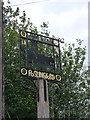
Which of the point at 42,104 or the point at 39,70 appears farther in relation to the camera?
the point at 39,70

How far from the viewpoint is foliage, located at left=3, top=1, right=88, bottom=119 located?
773 inches

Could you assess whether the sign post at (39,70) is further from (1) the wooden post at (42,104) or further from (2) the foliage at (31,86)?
(2) the foliage at (31,86)

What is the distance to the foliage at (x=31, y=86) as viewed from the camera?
19.6 meters

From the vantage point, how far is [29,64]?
36.7 ft

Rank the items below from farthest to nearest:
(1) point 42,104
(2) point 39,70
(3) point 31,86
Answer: (3) point 31,86 → (2) point 39,70 → (1) point 42,104

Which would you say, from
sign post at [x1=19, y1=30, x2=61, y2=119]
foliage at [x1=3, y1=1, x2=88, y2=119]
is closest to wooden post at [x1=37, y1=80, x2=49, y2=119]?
sign post at [x1=19, y1=30, x2=61, y2=119]

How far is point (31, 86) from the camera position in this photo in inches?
797

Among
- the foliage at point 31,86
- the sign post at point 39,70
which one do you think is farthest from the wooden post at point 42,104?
the foliage at point 31,86

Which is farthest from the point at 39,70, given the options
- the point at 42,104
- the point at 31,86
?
the point at 31,86

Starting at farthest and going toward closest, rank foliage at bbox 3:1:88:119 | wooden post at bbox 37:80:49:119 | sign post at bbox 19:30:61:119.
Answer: foliage at bbox 3:1:88:119 < sign post at bbox 19:30:61:119 < wooden post at bbox 37:80:49:119

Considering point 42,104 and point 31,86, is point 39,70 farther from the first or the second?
point 31,86

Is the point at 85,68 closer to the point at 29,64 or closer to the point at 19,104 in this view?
the point at 19,104

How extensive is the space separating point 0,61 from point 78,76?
40.1 feet

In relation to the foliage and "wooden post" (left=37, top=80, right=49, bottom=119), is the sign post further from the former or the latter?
the foliage
